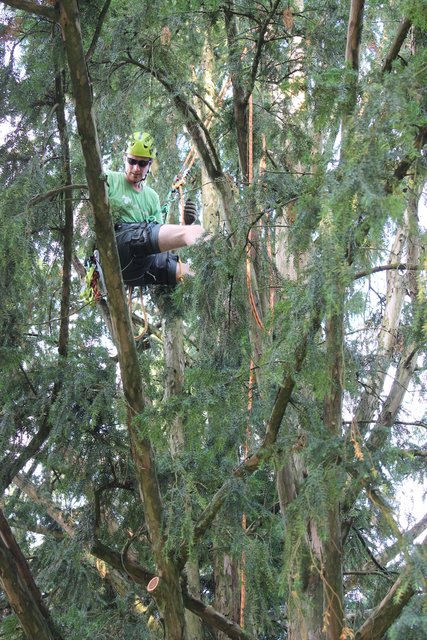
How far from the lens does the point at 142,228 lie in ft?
19.0

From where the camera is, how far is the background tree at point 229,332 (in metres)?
3.71

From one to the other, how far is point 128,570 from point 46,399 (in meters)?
1.12

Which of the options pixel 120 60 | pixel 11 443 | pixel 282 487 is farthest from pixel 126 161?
pixel 282 487

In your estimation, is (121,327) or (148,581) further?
(148,581)

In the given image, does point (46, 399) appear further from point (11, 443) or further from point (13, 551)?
point (13, 551)

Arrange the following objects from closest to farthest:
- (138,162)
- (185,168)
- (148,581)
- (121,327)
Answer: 1. (121,327)
2. (148,581)
3. (138,162)
4. (185,168)

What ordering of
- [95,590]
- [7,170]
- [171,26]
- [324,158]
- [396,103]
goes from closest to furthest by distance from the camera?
[396,103], [324,158], [7,170], [171,26], [95,590]

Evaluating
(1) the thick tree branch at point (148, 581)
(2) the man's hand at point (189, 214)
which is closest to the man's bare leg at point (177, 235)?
(2) the man's hand at point (189, 214)

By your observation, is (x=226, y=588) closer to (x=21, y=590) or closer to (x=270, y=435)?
(x=21, y=590)

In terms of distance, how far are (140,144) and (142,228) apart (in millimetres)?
675

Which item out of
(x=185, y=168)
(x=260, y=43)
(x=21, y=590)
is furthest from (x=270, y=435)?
(x=185, y=168)

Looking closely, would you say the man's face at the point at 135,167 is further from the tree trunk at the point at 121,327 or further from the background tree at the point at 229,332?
the tree trunk at the point at 121,327

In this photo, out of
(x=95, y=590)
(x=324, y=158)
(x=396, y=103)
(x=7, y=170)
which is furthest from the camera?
(x=95, y=590)

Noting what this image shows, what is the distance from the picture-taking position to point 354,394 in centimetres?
505
